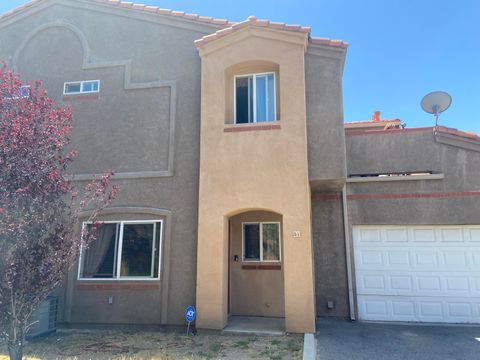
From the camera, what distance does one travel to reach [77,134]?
1156 cm

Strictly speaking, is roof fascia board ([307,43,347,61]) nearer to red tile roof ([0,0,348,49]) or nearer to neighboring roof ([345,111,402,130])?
red tile roof ([0,0,348,49])

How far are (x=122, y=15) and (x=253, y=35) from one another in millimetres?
5016

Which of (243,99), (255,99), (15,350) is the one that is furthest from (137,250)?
(255,99)

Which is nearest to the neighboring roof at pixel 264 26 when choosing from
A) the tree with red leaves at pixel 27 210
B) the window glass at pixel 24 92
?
the window glass at pixel 24 92

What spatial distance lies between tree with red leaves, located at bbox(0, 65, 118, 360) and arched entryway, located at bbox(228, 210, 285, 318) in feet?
19.0

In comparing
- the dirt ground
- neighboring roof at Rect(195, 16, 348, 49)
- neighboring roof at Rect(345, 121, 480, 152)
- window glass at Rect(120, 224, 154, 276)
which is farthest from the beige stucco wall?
neighboring roof at Rect(345, 121, 480, 152)

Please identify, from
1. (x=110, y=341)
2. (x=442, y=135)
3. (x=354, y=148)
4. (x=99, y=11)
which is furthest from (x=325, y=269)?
(x=99, y=11)

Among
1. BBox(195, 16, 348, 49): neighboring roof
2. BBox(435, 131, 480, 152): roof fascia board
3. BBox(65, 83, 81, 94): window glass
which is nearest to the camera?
BBox(195, 16, 348, 49): neighboring roof

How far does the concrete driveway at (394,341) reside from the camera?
25.2 ft

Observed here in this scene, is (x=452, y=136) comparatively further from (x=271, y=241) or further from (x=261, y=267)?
(x=261, y=267)

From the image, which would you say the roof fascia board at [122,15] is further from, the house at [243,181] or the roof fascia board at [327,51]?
the roof fascia board at [327,51]

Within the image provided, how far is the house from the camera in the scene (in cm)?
980

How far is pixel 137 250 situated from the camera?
10.4 metres

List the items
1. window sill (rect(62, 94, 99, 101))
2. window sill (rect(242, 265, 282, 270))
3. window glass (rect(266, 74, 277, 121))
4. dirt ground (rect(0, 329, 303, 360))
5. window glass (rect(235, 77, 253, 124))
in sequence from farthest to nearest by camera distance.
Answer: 1. window sill (rect(62, 94, 99, 101))
2. window sill (rect(242, 265, 282, 270))
3. window glass (rect(235, 77, 253, 124))
4. window glass (rect(266, 74, 277, 121))
5. dirt ground (rect(0, 329, 303, 360))
